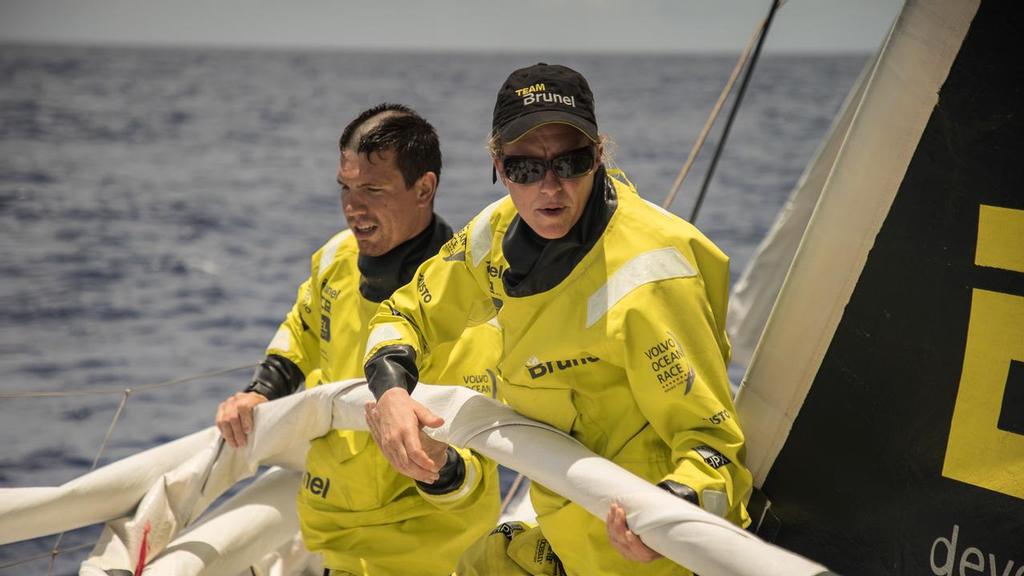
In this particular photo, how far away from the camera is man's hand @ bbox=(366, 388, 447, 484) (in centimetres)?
189

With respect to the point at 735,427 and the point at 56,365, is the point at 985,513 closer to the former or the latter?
the point at 735,427

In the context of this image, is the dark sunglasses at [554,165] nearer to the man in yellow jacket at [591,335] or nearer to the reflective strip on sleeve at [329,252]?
the man in yellow jacket at [591,335]

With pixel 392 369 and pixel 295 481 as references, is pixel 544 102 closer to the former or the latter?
pixel 392 369

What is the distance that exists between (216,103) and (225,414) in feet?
126

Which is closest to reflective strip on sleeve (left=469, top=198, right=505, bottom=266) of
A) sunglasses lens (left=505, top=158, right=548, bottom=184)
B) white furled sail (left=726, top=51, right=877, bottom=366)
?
sunglasses lens (left=505, top=158, right=548, bottom=184)

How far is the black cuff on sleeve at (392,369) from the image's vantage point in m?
1.98

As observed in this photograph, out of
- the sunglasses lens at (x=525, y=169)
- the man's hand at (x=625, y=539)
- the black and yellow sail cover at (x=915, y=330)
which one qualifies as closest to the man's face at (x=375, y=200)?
the sunglasses lens at (x=525, y=169)

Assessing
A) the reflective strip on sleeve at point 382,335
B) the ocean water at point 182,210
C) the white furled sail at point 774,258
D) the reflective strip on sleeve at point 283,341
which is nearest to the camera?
the reflective strip on sleeve at point 382,335

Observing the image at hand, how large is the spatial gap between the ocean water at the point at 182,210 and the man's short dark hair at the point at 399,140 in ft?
4.66

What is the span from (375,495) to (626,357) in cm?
92

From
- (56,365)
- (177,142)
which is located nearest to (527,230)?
(56,365)

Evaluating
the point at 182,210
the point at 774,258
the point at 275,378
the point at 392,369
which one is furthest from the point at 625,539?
the point at 182,210

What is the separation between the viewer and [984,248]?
1960 millimetres

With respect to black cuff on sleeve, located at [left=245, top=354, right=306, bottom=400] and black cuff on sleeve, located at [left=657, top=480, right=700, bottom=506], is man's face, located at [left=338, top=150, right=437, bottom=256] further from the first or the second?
black cuff on sleeve, located at [left=657, top=480, right=700, bottom=506]
